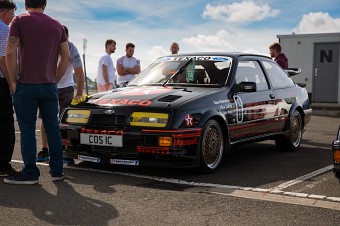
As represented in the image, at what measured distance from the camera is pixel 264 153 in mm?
7293

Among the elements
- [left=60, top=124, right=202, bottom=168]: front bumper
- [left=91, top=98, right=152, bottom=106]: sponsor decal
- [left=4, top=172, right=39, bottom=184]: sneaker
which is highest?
[left=91, top=98, right=152, bottom=106]: sponsor decal


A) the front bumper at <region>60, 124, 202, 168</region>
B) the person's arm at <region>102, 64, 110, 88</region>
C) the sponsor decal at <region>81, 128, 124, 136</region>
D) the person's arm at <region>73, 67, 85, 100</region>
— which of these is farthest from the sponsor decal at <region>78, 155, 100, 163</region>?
the person's arm at <region>102, 64, 110, 88</region>

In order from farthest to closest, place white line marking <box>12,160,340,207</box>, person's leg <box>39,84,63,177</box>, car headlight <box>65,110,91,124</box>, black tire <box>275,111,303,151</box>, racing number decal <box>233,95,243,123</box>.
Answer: black tire <box>275,111,303,151</box> < racing number decal <box>233,95,243,123</box> < car headlight <box>65,110,91,124</box> < person's leg <box>39,84,63,177</box> < white line marking <box>12,160,340,207</box>

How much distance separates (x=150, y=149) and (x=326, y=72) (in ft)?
51.5

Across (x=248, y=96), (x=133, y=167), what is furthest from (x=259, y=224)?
(x=248, y=96)

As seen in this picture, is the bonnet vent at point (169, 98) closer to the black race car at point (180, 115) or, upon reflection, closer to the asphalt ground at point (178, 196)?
the black race car at point (180, 115)

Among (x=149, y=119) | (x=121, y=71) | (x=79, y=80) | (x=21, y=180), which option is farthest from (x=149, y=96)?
(x=121, y=71)

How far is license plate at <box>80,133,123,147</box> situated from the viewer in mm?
5184

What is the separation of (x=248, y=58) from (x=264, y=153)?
4.80 feet

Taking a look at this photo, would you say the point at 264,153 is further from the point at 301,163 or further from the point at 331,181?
the point at 331,181

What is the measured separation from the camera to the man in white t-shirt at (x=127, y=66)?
32.3 ft

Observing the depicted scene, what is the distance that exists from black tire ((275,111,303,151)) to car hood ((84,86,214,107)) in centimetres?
203

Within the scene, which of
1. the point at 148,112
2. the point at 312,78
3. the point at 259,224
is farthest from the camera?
the point at 312,78

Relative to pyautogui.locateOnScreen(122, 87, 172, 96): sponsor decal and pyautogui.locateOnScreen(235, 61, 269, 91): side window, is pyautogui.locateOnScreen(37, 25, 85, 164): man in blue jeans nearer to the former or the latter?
pyautogui.locateOnScreen(122, 87, 172, 96): sponsor decal
